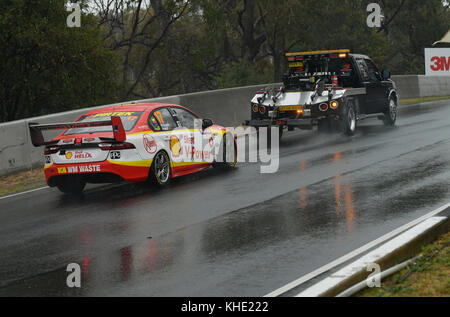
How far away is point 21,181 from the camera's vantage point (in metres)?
14.3

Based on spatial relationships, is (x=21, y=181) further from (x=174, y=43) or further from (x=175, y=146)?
(x=174, y=43)

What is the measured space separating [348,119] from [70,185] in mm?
8683

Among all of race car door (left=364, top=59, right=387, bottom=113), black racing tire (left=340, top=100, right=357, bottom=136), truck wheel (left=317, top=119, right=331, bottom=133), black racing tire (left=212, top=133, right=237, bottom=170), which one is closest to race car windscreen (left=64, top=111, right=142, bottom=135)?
black racing tire (left=212, top=133, right=237, bottom=170)

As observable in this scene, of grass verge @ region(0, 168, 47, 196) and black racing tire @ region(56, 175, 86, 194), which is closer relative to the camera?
black racing tire @ region(56, 175, 86, 194)

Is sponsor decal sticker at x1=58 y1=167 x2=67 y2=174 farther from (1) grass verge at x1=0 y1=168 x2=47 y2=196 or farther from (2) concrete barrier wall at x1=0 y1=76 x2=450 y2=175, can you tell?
(2) concrete barrier wall at x1=0 y1=76 x2=450 y2=175

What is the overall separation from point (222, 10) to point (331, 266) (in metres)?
28.3

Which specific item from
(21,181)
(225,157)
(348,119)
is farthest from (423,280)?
(348,119)

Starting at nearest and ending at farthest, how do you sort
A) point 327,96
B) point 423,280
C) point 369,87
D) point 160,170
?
point 423,280 < point 160,170 < point 327,96 < point 369,87

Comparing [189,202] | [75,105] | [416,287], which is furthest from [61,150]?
[75,105]

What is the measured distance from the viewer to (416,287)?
20.1ft

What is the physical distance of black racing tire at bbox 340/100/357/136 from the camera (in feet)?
61.1

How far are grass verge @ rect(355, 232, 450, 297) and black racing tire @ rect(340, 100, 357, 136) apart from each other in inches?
448

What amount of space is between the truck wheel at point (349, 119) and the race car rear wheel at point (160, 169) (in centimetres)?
725
